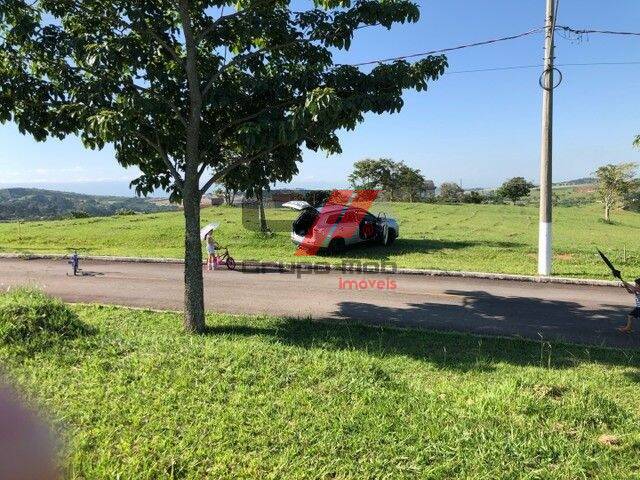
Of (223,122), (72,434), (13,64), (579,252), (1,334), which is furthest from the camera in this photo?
(579,252)

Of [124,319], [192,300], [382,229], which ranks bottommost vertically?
[124,319]

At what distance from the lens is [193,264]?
802cm

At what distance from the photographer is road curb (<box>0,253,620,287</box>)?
41.8 ft

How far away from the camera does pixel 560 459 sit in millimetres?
3545

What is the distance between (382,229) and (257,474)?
15365mm

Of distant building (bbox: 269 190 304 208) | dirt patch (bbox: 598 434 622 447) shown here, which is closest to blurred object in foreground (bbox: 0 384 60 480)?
dirt patch (bbox: 598 434 622 447)

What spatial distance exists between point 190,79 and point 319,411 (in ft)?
19.7

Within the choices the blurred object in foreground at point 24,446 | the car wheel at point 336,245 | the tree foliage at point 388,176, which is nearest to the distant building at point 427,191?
the tree foliage at point 388,176

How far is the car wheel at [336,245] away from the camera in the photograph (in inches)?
658

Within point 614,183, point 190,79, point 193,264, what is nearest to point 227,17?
point 190,79

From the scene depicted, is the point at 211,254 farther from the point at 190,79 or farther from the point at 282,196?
the point at 282,196

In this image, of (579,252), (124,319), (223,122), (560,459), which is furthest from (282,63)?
(579,252)

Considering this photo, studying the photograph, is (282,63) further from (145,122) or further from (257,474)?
(257,474)

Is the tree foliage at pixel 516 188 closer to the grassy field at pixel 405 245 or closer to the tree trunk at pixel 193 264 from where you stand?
the grassy field at pixel 405 245
